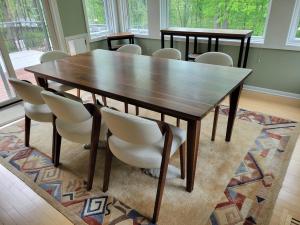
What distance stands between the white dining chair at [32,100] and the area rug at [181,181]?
0.37 meters

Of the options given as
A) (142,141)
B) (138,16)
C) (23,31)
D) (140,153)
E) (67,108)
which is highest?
(138,16)

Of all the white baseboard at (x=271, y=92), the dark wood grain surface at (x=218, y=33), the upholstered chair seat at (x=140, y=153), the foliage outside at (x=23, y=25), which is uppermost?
the foliage outside at (x=23, y=25)

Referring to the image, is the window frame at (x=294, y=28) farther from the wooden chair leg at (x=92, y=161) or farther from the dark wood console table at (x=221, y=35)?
the wooden chair leg at (x=92, y=161)

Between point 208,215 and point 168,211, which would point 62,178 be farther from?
point 208,215

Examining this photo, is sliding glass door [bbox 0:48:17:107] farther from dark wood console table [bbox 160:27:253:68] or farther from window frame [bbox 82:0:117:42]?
dark wood console table [bbox 160:27:253:68]

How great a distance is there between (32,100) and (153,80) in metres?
0.99

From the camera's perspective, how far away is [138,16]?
4.09 metres

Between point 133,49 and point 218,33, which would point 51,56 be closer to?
point 133,49

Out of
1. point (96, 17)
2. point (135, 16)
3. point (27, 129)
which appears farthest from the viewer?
point (135, 16)

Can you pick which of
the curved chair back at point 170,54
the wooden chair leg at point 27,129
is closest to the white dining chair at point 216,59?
the curved chair back at point 170,54

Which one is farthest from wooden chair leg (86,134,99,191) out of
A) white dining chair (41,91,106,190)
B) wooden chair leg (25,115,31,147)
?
wooden chair leg (25,115,31,147)

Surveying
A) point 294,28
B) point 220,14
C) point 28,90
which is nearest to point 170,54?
point 220,14

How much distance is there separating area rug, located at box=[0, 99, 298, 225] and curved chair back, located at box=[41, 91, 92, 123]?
617 millimetres

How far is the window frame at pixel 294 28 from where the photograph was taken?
8.39 ft
